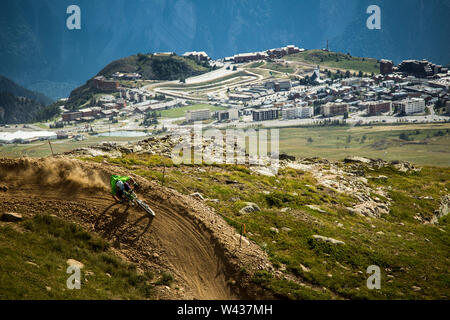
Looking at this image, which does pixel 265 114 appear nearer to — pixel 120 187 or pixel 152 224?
pixel 120 187

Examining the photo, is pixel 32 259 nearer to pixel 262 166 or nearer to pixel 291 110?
pixel 262 166

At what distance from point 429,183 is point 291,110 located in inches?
5777

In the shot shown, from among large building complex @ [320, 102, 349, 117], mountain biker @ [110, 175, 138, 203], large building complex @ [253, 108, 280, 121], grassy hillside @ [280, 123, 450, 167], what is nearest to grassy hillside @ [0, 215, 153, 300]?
mountain biker @ [110, 175, 138, 203]

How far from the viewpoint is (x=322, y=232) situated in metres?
17.8

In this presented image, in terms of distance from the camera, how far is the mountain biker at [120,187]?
1593 cm

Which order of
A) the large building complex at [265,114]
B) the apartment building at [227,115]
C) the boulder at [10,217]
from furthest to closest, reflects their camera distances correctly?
the large building complex at [265,114]
the apartment building at [227,115]
the boulder at [10,217]

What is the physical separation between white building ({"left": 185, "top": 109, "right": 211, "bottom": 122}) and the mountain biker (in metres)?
159

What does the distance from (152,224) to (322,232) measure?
8104 millimetres

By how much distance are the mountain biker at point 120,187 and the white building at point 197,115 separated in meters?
159
